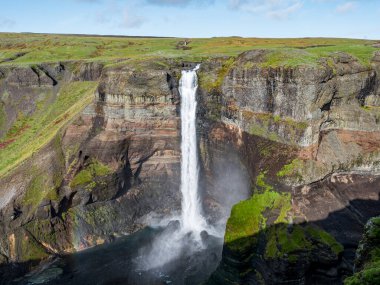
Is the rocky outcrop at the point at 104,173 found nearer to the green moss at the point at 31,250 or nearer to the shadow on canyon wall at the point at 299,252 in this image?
the green moss at the point at 31,250

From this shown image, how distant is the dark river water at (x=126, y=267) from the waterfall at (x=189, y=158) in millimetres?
3915

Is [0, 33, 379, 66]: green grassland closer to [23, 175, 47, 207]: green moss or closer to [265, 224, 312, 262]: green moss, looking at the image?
[265, 224, 312, 262]: green moss

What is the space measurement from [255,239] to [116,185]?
20150 mm

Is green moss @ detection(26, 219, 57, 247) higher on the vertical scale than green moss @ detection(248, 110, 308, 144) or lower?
lower

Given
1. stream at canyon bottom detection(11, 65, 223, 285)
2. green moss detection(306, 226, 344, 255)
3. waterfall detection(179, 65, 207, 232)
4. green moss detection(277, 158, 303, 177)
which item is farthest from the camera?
waterfall detection(179, 65, 207, 232)

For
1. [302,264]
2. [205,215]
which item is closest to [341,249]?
[302,264]

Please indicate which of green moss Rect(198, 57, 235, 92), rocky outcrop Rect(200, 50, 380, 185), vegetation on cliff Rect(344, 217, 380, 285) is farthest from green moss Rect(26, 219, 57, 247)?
vegetation on cliff Rect(344, 217, 380, 285)

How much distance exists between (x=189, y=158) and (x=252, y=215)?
15.0 m

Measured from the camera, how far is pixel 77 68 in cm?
Answer: 6994

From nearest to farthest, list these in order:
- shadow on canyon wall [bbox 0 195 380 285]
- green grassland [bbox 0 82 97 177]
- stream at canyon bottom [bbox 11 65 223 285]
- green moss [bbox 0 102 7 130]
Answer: shadow on canyon wall [bbox 0 195 380 285] < stream at canyon bottom [bbox 11 65 223 285] < green grassland [bbox 0 82 97 177] < green moss [bbox 0 102 7 130]

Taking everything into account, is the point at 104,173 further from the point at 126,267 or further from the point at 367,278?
the point at 367,278

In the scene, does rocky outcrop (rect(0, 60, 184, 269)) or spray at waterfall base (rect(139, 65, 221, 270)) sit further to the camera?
rocky outcrop (rect(0, 60, 184, 269))

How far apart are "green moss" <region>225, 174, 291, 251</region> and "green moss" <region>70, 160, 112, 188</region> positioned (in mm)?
18509

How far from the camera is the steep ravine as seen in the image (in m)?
30.6
